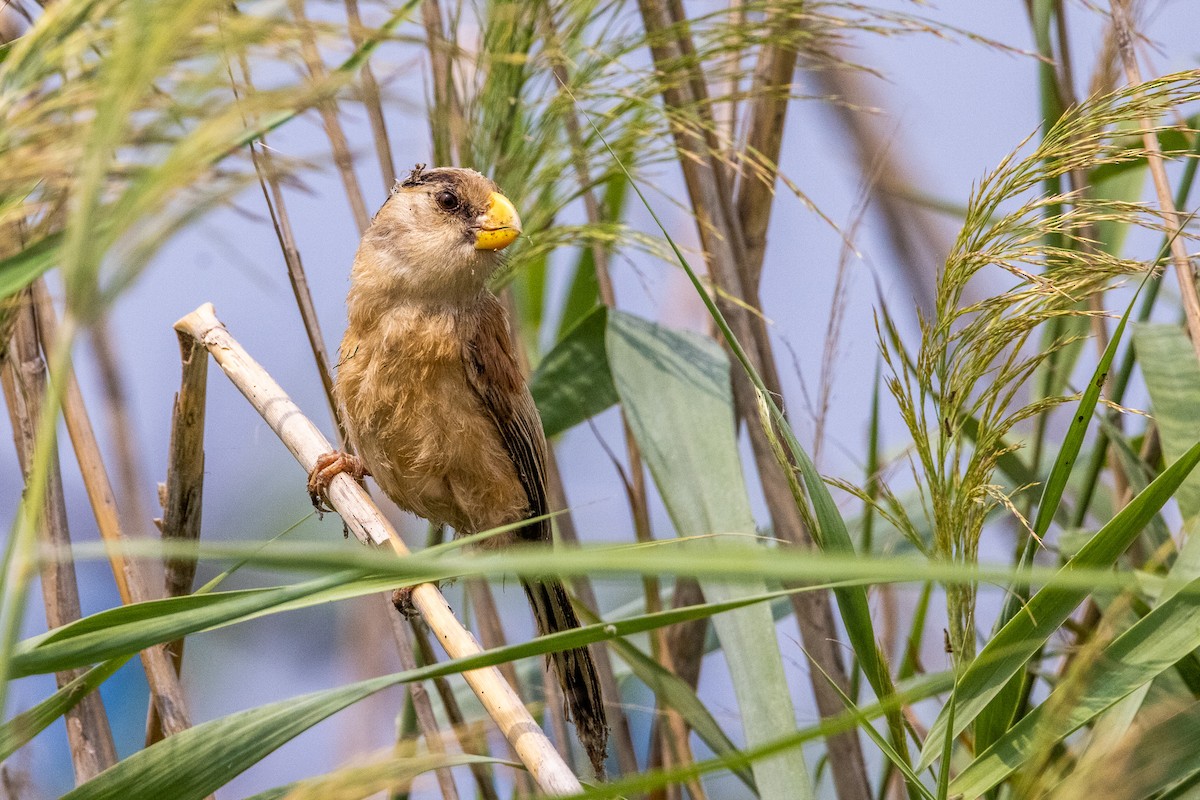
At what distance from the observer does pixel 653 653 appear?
2.53 metres

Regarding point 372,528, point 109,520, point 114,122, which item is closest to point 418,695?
point 372,528

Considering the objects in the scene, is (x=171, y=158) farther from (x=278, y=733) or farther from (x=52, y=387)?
(x=278, y=733)

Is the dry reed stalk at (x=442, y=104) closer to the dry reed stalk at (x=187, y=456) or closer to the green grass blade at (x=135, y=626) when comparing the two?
the dry reed stalk at (x=187, y=456)

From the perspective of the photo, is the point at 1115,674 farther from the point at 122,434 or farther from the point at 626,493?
the point at 122,434

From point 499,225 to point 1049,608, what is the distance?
1.37m

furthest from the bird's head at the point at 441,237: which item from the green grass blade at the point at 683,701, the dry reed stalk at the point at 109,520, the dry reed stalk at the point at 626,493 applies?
the green grass blade at the point at 683,701

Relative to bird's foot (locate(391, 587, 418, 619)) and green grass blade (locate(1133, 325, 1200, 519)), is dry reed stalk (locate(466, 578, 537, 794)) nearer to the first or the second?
bird's foot (locate(391, 587, 418, 619))

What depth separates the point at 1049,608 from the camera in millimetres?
1254

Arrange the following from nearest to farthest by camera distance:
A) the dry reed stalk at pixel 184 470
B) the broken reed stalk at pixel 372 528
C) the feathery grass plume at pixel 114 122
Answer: the feathery grass plume at pixel 114 122 < the broken reed stalk at pixel 372 528 < the dry reed stalk at pixel 184 470

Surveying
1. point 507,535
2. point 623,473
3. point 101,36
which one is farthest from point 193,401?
point 101,36

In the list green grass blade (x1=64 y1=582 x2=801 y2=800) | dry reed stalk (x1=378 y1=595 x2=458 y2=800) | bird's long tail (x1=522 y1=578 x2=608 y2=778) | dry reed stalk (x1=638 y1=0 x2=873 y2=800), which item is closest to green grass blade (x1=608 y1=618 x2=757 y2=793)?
bird's long tail (x1=522 y1=578 x2=608 y2=778)

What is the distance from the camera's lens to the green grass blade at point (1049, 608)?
1.20 m

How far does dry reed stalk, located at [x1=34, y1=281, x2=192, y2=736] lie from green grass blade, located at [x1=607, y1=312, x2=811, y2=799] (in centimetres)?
97

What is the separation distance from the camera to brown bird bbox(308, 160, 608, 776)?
2.30 metres
